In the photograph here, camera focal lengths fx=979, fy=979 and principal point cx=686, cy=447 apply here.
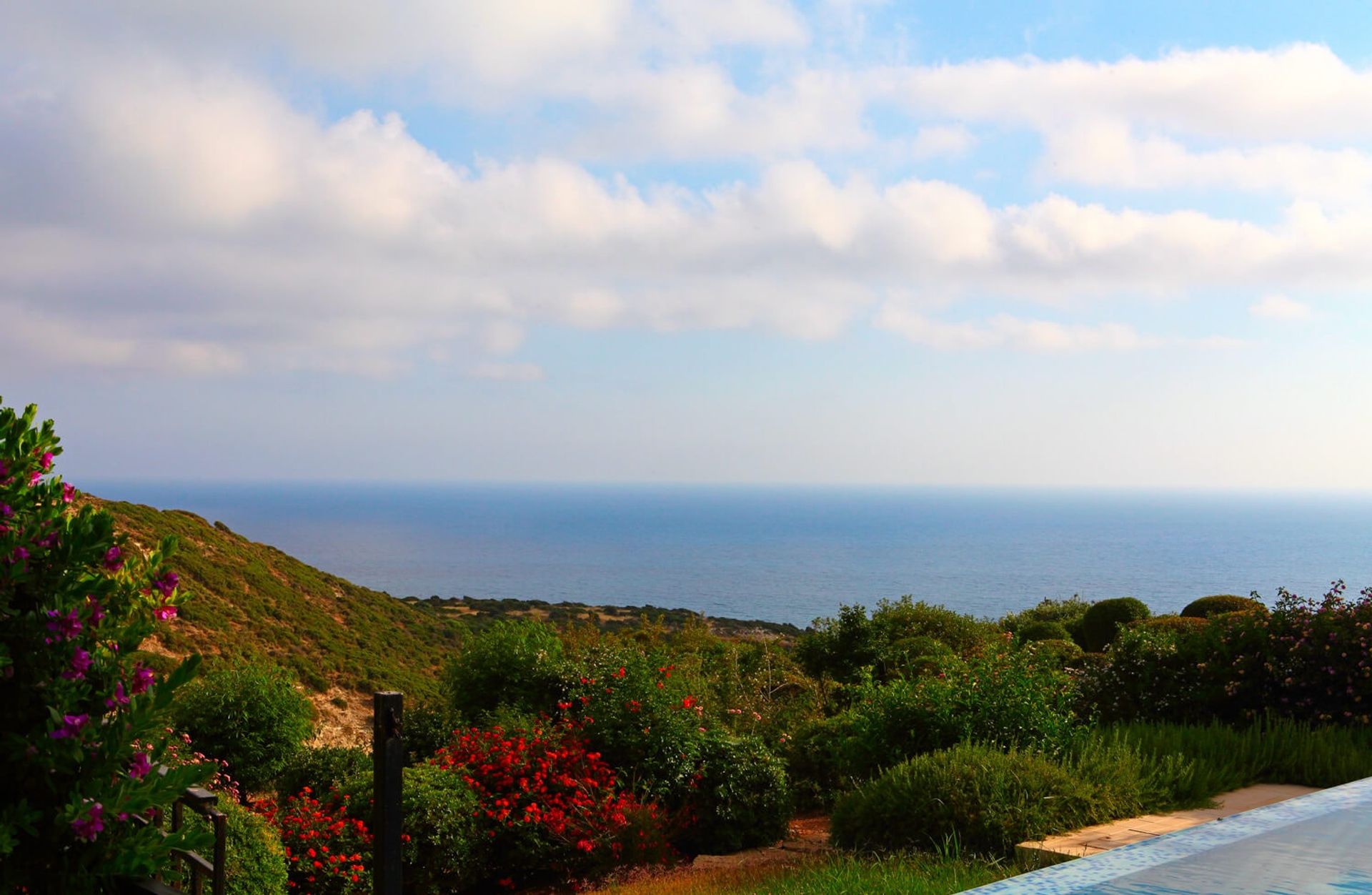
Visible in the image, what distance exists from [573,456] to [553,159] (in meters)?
42.7

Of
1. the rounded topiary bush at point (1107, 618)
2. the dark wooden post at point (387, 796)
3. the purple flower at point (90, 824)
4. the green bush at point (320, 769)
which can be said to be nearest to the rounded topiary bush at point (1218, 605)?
the rounded topiary bush at point (1107, 618)

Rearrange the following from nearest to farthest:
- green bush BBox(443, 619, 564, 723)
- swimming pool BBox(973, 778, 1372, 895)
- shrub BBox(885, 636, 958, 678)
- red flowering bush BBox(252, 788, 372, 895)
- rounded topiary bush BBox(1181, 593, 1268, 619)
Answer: swimming pool BBox(973, 778, 1372, 895)
red flowering bush BBox(252, 788, 372, 895)
green bush BBox(443, 619, 564, 723)
shrub BBox(885, 636, 958, 678)
rounded topiary bush BBox(1181, 593, 1268, 619)

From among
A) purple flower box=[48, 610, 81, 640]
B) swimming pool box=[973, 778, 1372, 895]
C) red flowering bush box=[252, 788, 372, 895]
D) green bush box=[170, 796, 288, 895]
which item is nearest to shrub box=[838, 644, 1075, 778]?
swimming pool box=[973, 778, 1372, 895]

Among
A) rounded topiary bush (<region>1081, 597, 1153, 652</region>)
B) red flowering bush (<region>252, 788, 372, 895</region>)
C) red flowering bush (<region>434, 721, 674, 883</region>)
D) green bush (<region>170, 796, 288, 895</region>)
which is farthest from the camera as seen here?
rounded topiary bush (<region>1081, 597, 1153, 652</region>)

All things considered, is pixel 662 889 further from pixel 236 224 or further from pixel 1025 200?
→ pixel 1025 200

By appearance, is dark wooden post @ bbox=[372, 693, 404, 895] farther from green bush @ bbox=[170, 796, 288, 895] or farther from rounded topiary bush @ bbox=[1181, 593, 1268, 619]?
rounded topiary bush @ bbox=[1181, 593, 1268, 619]

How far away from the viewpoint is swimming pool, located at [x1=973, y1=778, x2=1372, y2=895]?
149 inches

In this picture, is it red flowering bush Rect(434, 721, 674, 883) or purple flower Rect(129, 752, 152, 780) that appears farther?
red flowering bush Rect(434, 721, 674, 883)

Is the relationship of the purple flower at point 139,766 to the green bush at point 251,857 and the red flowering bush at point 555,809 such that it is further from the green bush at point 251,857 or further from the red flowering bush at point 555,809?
the red flowering bush at point 555,809

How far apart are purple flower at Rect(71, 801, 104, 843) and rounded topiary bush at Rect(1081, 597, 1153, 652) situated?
1787 centimetres

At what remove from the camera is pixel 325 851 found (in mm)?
7336

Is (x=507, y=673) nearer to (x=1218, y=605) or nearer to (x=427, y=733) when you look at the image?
→ (x=427, y=733)

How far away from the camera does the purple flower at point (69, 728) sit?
240 cm

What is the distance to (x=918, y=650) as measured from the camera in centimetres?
1409
